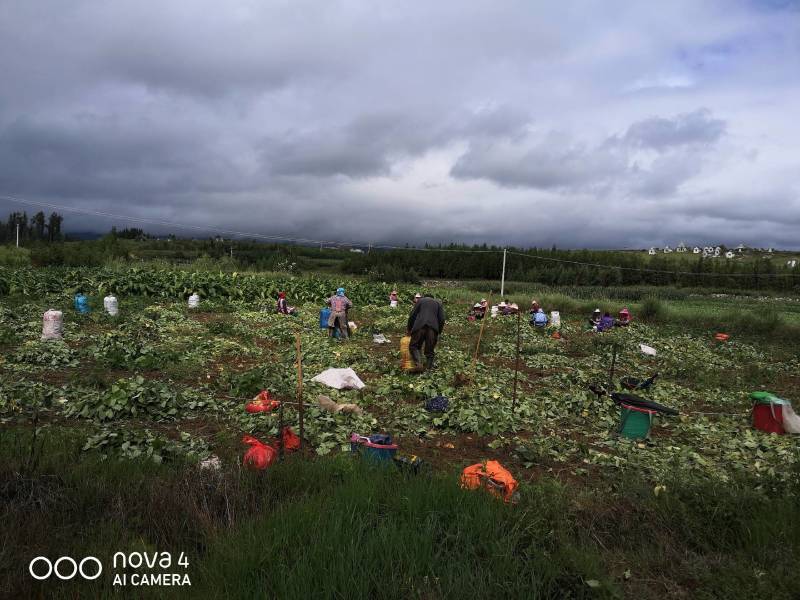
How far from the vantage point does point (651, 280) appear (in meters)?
50.1

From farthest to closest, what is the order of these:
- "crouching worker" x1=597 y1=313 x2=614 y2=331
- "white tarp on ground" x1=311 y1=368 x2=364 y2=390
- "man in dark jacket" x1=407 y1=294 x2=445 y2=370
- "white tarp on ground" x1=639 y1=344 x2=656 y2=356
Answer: "crouching worker" x1=597 y1=313 x2=614 y2=331 < "white tarp on ground" x1=639 y1=344 x2=656 y2=356 < "man in dark jacket" x1=407 y1=294 x2=445 y2=370 < "white tarp on ground" x1=311 y1=368 x2=364 y2=390

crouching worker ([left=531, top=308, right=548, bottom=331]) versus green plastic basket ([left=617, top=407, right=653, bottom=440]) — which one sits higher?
crouching worker ([left=531, top=308, right=548, bottom=331])

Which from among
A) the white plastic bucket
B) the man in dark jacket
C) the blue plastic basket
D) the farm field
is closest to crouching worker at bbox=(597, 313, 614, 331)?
the farm field

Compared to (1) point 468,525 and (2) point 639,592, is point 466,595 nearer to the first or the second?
(1) point 468,525

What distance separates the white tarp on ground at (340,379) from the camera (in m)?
8.27

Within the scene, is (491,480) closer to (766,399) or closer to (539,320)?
(766,399)

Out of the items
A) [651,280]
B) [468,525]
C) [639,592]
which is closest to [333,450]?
[468,525]

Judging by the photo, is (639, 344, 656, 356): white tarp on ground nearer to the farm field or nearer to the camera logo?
the farm field

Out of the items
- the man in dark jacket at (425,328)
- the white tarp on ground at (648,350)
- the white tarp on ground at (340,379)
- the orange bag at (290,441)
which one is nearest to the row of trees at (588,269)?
the white tarp on ground at (648,350)

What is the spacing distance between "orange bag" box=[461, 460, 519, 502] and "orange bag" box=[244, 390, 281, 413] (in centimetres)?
324

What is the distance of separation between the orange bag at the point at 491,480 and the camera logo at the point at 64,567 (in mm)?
2531

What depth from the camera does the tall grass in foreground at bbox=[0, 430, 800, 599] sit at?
2734 millimetres

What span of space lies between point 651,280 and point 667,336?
1475 inches

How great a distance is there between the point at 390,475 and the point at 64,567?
223 cm
